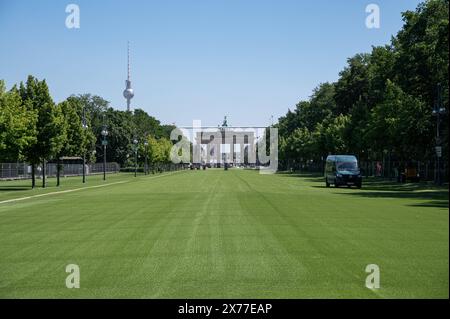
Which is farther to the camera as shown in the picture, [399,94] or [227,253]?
[399,94]

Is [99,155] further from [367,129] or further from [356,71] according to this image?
[367,129]

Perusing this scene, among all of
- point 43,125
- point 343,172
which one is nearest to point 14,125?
point 43,125

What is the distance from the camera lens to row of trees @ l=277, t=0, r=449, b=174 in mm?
50719

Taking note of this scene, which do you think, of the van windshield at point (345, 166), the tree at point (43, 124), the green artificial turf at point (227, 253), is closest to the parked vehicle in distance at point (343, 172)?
the van windshield at point (345, 166)

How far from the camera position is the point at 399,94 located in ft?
190

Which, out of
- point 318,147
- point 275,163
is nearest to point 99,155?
point 275,163

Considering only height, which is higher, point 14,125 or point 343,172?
point 14,125

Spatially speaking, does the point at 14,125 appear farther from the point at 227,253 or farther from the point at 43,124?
the point at 227,253

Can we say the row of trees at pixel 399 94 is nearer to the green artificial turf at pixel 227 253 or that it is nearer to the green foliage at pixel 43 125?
the green artificial turf at pixel 227 253

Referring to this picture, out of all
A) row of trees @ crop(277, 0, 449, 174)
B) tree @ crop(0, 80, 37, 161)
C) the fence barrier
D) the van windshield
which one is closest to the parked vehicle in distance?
the van windshield

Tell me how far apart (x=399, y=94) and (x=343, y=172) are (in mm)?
11447

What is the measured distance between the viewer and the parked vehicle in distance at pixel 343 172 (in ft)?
167
